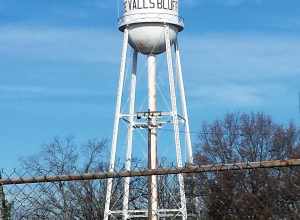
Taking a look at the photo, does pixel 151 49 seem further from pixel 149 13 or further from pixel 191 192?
pixel 191 192

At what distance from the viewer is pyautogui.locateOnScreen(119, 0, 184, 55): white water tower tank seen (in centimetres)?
2712

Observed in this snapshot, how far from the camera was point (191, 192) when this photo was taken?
1171 inches

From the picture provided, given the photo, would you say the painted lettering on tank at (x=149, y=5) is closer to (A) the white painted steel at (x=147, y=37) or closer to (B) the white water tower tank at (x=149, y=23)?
(B) the white water tower tank at (x=149, y=23)

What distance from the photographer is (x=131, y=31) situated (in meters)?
27.3

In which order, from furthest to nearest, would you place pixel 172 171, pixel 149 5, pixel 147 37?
pixel 149 5 < pixel 147 37 < pixel 172 171

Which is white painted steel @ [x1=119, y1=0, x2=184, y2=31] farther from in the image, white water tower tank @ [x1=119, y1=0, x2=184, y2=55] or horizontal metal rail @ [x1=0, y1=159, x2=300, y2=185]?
horizontal metal rail @ [x1=0, y1=159, x2=300, y2=185]

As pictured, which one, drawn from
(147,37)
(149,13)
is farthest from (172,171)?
(149,13)

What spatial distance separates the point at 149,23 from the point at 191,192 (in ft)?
21.2

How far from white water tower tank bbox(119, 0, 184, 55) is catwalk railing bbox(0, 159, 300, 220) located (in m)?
4.62

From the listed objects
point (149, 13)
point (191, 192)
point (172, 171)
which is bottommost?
point (172, 171)

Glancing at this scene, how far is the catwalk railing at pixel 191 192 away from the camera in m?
7.65

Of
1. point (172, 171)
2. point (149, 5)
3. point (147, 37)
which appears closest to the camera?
point (172, 171)

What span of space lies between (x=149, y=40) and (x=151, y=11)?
3.31 feet

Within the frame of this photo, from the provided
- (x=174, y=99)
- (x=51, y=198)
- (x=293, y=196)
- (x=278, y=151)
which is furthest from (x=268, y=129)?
(x=51, y=198)
